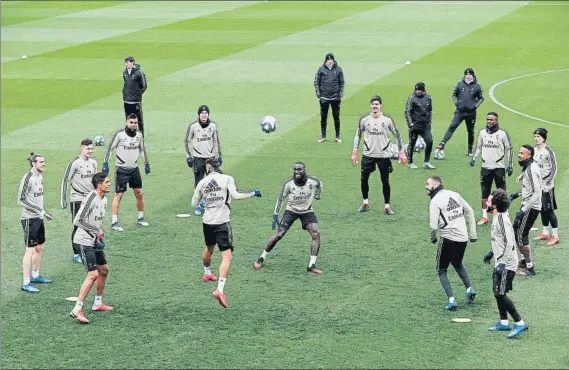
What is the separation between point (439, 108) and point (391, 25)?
20.2 metres

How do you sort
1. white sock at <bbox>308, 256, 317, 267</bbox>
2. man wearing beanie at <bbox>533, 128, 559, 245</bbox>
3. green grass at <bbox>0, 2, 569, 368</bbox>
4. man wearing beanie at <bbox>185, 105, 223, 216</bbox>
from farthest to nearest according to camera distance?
man wearing beanie at <bbox>185, 105, 223, 216</bbox>
man wearing beanie at <bbox>533, 128, 559, 245</bbox>
white sock at <bbox>308, 256, 317, 267</bbox>
green grass at <bbox>0, 2, 569, 368</bbox>

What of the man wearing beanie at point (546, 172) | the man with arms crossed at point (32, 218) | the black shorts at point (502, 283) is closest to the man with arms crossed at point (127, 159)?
the man with arms crossed at point (32, 218)

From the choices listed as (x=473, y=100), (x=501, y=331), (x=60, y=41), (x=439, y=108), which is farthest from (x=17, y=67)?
(x=501, y=331)

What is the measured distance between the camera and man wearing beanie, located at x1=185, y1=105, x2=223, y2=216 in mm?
22969

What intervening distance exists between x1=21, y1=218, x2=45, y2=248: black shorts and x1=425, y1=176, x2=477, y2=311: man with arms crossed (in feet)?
22.6

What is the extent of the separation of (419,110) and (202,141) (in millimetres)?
6127

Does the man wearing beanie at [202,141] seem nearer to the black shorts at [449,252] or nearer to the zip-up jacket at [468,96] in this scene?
the black shorts at [449,252]

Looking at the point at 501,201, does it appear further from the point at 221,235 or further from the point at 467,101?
the point at 467,101

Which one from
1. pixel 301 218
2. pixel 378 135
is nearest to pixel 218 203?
pixel 301 218

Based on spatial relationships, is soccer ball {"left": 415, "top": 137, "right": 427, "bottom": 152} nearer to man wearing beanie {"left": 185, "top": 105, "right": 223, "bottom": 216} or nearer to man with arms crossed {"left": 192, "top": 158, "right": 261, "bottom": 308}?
man wearing beanie {"left": 185, "top": 105, "right": 223, "bottom": 216}

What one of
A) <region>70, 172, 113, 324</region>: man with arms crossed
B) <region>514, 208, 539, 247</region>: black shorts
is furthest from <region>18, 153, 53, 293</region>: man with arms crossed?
<region>514, 208, 539, 247</region>: black shorts

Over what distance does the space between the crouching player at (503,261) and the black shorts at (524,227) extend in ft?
8.58

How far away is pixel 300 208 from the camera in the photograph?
1973cm

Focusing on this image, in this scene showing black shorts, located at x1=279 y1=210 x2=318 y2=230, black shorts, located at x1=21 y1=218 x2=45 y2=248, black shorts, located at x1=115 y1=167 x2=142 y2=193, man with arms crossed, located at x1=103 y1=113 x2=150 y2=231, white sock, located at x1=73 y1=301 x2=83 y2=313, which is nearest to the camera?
white sock, located at x1=73 y1=301 x2=83 y2=313
